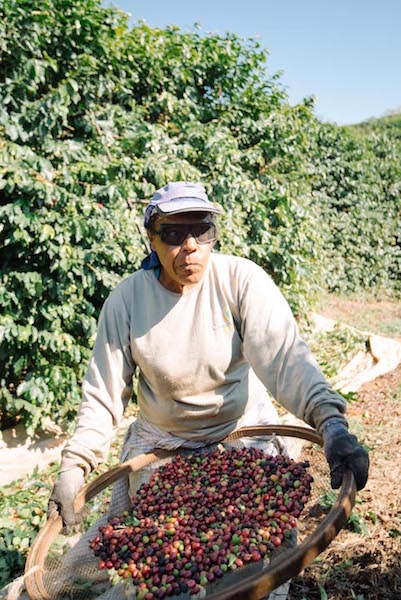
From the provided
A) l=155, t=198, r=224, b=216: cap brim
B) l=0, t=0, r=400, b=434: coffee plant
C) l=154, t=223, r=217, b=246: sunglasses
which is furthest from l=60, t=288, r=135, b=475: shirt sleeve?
l=0, t=0, r=400, b=434: coffee plant

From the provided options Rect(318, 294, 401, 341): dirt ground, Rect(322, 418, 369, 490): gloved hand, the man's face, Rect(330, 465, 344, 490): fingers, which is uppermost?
the man's face

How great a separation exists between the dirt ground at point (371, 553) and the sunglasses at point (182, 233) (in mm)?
1778

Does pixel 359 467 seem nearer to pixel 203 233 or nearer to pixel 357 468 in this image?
pixel 357 468

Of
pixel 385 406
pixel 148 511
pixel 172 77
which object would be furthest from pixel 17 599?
pixel 172 77

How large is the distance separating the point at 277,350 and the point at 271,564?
82 centimetres

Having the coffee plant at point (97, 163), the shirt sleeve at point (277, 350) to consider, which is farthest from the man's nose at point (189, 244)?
the coffee plant at point (97, 163)

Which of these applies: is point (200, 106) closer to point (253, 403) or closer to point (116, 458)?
point (116, 458)

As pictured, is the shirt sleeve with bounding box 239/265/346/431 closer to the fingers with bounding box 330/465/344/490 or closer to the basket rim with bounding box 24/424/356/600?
the basket rim with bounding box 24/424/356/600

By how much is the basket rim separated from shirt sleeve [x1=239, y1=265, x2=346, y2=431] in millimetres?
144

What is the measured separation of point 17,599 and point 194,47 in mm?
5559

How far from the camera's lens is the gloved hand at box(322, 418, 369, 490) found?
1.54 meters

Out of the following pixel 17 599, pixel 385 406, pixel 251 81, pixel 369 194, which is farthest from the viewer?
pixel 369 194

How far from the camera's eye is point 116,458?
4164 mm

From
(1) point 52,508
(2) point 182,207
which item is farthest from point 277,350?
(1) point 52,508
